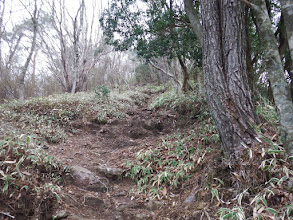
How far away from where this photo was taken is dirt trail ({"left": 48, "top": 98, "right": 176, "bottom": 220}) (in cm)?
265

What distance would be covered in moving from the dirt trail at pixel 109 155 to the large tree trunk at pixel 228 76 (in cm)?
152

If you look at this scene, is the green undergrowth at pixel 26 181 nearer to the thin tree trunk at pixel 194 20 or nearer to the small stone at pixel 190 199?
the small stone at pixel 190 199

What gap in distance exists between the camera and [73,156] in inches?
164

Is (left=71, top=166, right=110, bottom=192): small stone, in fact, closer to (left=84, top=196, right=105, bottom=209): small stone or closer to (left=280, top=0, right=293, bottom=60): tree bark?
(left=84, top=196, right=105, bottom=209): small stone

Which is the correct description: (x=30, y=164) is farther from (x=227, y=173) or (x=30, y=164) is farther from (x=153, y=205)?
(x=227, y=173)

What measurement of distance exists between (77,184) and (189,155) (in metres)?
1.99

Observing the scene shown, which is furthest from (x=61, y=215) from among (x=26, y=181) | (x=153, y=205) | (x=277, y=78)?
(x=277, y=78)

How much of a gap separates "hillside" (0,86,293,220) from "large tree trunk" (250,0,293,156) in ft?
1.14

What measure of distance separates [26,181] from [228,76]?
9.67 feet

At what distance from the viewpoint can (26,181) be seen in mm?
2318

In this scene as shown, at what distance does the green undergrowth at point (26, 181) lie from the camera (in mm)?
Answer: 2109

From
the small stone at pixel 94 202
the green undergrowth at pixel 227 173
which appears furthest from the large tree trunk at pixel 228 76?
the small stone at pixel 94 202

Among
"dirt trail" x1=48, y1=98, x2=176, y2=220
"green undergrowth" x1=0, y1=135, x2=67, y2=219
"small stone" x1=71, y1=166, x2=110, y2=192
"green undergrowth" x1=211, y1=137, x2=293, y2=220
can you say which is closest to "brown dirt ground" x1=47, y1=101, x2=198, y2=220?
"dirt trail" x1=48, y1=98, x2=176, y2=220

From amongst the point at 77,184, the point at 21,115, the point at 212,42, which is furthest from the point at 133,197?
the point at 21,115
